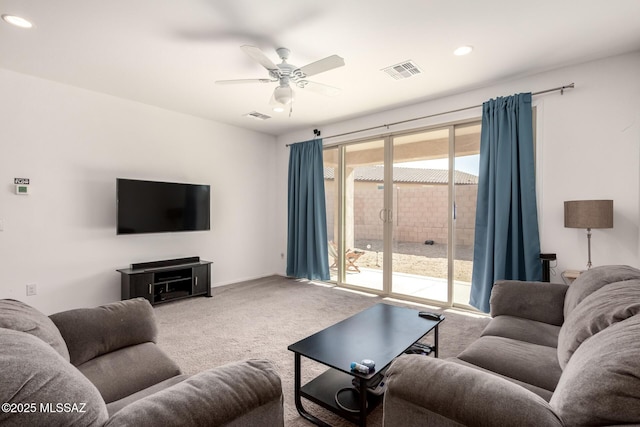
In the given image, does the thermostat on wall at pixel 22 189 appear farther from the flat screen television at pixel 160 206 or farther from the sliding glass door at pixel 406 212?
the sliding glass door at pixel 406 212

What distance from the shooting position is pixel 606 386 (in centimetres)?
87

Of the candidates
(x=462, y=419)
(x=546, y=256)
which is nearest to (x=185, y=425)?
(x=462, y=419)

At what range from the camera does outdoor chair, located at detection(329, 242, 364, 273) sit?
4968 millimetres

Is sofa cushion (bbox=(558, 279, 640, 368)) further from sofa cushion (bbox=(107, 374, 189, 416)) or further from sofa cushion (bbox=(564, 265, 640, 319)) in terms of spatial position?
sofa cushion (bbox=(107, 374, 189, 416))

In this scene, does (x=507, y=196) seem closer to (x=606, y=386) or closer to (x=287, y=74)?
(x=287, y=74)

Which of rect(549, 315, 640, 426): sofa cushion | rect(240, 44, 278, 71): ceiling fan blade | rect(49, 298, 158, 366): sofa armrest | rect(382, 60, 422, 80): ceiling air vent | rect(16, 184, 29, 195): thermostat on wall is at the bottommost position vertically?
rect(49, 298, 158, 366): sofa armrest

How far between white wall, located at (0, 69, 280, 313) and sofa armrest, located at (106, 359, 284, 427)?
3.56m

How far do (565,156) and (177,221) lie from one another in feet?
15.4

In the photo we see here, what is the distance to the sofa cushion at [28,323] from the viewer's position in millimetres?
1133

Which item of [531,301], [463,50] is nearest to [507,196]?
[531,301]

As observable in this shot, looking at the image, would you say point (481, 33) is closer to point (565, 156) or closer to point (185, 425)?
point (565, 156)

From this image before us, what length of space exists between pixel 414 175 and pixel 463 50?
1.77 meters

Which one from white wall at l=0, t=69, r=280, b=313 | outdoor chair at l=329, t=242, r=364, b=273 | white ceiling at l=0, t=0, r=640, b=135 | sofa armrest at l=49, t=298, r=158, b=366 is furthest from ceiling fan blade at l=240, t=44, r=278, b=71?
outdoor chair at l=329, t=242, r=364, b=273

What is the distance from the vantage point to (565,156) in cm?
308
